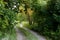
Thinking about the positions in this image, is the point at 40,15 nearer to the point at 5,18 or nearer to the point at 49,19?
the point at 49,19

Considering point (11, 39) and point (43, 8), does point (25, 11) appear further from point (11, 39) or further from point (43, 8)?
point (11, 39)

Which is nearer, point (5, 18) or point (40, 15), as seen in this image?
point (5, 18)

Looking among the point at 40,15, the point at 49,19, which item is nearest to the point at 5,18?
the point at 49,19

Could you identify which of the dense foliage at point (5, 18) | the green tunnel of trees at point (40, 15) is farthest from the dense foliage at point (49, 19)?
the dense foliage at point (5, 18)

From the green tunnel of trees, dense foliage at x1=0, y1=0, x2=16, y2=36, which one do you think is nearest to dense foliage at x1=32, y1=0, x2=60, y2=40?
the green tunnel of trees

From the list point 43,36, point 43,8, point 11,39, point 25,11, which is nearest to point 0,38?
point 11,39

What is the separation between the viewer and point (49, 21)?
47.9ft

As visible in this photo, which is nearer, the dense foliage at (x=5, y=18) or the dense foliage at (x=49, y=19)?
the dense foliage at (x=5, y=18)

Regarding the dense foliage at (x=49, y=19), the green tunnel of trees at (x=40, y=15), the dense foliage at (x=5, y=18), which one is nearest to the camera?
the dense foliage at (x=5, y=18)

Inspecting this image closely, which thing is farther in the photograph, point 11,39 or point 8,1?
point 8,1

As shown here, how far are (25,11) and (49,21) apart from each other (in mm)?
5126

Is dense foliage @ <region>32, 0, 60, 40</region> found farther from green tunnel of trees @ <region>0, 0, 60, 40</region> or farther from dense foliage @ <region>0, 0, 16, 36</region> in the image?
dense foliage @ <region>0, 0, 16, 36</region>

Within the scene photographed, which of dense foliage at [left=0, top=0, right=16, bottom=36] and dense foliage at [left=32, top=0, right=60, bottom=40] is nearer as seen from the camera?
dense foliage at [left=0, top=0, right=16, bottom=36]

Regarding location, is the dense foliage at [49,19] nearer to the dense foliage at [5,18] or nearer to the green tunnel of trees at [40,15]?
the green tunnel of trees at [40,15]
